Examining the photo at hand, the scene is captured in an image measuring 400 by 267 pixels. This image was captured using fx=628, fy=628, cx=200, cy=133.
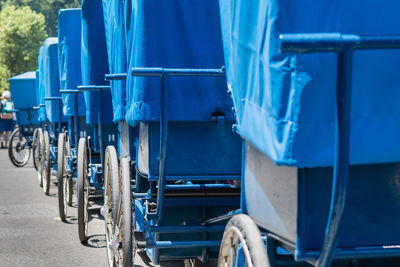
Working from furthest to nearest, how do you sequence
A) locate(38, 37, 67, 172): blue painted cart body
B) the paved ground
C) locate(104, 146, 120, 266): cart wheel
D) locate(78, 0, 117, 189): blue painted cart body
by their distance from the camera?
locate(38, 37, 67, 172): blue painted cart body < locate(78, 0, 117, 189): blue painted cart body < the paved ground < locate(104, 146, 120, 266): cart wheel

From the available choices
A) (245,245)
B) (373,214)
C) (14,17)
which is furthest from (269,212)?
(14,17)

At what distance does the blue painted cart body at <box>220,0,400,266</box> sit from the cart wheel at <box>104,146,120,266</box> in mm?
2130

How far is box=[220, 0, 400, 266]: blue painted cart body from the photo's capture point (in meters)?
1.78

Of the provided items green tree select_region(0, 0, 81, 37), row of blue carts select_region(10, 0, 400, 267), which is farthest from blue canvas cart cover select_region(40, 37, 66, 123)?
green tree select_region(0, 0, 81, 37)

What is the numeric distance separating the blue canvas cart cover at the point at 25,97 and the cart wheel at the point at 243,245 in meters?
14.0

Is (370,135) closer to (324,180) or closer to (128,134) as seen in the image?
(324,180)

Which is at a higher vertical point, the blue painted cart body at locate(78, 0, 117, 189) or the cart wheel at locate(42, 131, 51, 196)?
the blue painted cart body at locate(78, 0, 117, 189)

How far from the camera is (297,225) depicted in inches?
81.0

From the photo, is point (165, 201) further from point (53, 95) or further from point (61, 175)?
point (53, 95)

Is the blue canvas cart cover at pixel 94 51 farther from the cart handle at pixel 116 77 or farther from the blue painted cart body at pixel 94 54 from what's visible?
the cart handle at pixel 116 77

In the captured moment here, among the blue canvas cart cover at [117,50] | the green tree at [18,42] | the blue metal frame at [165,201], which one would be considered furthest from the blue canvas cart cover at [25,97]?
the green tree at [18,42]

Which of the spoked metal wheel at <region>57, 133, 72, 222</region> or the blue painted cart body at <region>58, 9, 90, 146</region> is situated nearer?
the spoked metal wheel at <region>57, 133, 72, 222</region>

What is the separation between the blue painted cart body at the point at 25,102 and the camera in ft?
52.0

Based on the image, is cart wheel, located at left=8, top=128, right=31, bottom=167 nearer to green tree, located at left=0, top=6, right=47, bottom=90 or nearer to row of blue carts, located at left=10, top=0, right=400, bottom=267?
row of blue carts, located at left=10, top=0, right=400, bottom=267
